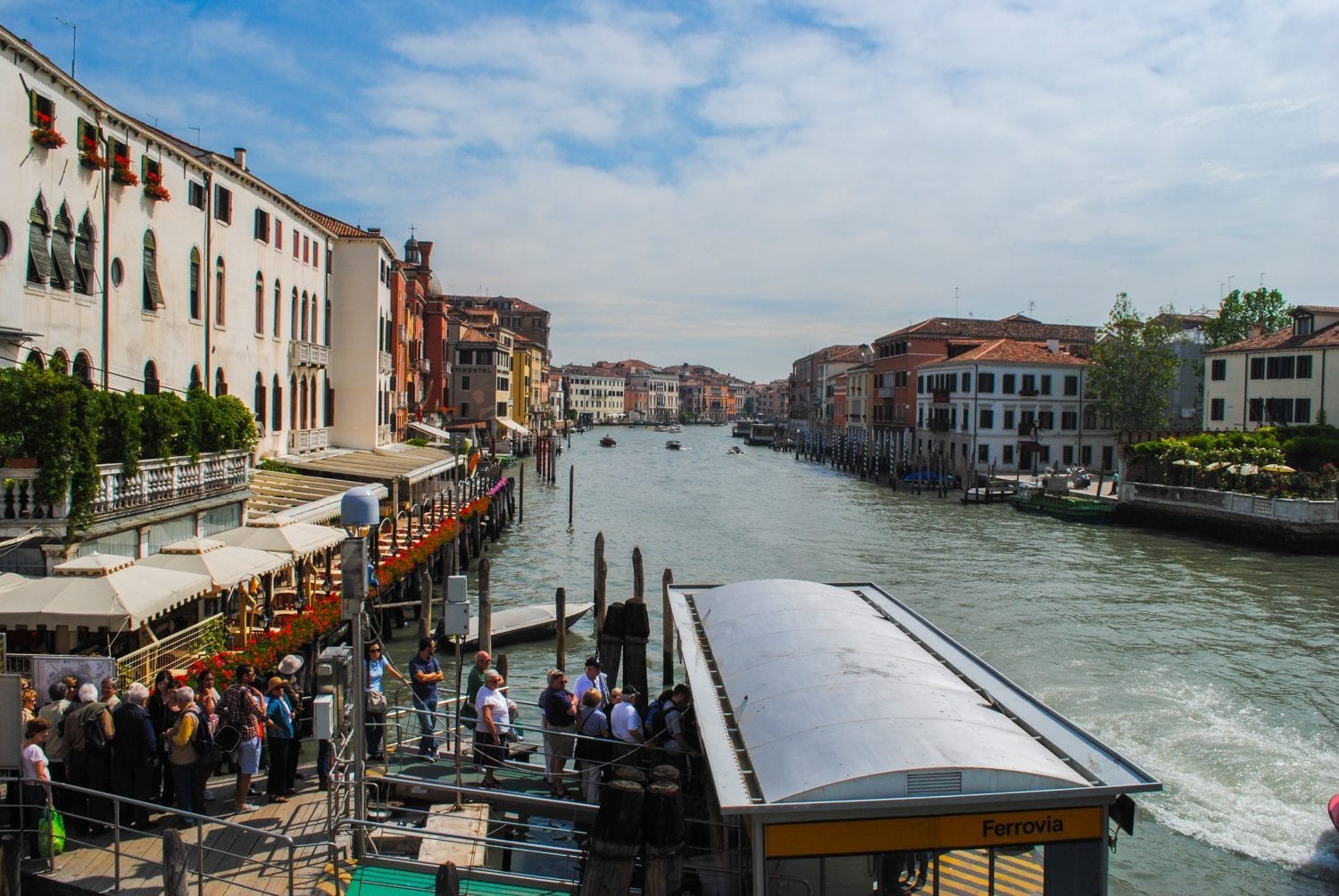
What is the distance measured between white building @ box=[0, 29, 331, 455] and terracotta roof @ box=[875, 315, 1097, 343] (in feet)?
138

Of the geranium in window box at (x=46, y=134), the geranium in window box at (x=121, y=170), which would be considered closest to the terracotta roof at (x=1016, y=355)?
the geranium in window box at (x=121, y=170)

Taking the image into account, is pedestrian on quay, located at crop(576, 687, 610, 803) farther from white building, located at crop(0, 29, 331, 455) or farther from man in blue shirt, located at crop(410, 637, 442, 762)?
white building, located at crop(0, 29, 331, 455)

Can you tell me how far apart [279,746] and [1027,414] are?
46320 millimetres

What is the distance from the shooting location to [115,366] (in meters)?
15.7

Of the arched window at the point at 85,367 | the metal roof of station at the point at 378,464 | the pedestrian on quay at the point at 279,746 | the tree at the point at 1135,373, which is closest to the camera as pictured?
the pedestrian on quay at the point at 279,746

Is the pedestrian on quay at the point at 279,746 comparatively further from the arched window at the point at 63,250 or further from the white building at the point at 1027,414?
the white building at the point at 1027,414

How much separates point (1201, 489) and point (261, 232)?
2732cm

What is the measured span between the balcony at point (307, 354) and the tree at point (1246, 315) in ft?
149

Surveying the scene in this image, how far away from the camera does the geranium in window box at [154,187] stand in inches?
659

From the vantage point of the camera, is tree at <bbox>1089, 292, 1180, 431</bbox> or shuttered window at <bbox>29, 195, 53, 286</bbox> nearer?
shuttered window at <bbox>29, 195, 53, 286</bbox>

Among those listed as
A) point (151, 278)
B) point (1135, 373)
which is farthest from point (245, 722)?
point (1135, 373)

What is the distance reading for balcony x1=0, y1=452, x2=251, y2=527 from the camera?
10.7 m

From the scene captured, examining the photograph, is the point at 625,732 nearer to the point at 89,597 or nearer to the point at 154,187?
the point at 89,597

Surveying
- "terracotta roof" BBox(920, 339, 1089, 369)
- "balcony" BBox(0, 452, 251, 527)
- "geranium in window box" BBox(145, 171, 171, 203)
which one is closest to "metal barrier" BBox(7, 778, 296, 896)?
"balcony" BBox(0, 452, 251, 527)
